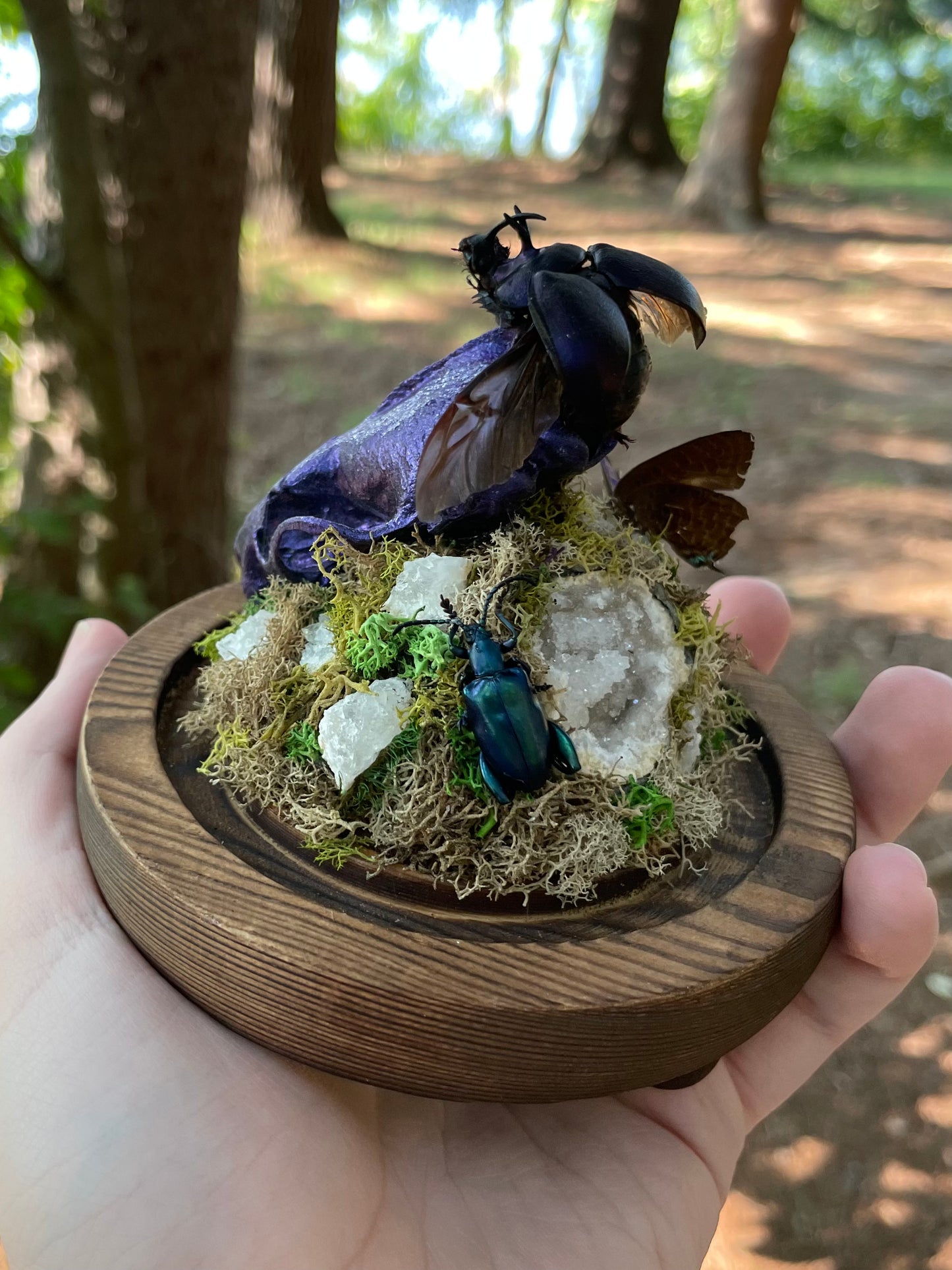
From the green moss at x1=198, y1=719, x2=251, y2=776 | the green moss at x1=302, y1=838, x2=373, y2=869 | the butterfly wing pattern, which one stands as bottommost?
the green moss at x1=302, y1=838, x2=373, y2=869

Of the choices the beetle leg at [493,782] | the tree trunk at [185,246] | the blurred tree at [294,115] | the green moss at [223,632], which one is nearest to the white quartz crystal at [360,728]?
the beetle leg at [493,782]

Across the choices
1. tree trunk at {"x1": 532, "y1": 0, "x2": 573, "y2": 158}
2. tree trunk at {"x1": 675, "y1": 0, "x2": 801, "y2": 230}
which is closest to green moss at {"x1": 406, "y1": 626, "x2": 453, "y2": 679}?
tree trunk at {"x1": 675, "y1": 0, "x2": 801, "y2": 230}

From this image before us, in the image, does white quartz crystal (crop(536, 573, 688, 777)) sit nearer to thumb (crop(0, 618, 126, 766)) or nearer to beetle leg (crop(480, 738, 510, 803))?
beetle leg (crop(480, 738, 510, 803))

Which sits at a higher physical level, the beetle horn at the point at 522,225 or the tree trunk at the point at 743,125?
the tree trunk at the point at 743,125

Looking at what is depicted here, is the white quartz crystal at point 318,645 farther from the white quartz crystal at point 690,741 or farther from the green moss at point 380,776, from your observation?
the white quartz crystal at point 690,741

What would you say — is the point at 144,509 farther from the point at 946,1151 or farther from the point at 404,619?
the point at 946,1151

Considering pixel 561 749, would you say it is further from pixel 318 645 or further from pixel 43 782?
pixel 43 782
